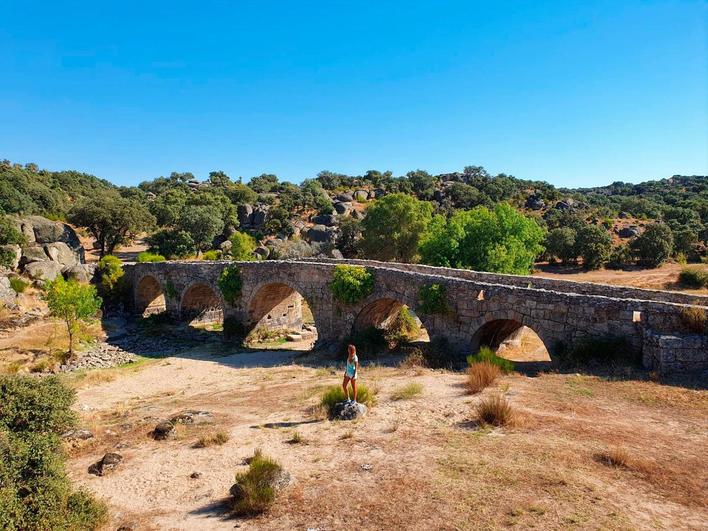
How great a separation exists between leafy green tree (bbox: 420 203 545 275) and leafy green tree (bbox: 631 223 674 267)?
2323 centimetres

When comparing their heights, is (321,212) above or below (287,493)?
above

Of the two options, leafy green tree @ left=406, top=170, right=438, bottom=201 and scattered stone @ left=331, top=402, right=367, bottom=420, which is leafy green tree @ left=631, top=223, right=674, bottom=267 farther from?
scattered stone @ left=331, top=402, right=367, bottom=420

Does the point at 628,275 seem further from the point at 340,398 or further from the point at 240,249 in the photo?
the point at 340,398

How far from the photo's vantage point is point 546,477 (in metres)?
6.40

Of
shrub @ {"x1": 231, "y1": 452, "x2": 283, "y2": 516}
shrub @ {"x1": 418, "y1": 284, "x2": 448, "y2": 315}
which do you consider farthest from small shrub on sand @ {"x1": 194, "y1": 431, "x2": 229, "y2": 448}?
shrub @ {"x1": 418, "y1": 284, "x2": 448, "y2": 315}

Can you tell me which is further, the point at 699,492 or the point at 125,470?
the point at 125,470

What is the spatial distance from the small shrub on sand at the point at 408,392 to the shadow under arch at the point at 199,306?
22864 mm

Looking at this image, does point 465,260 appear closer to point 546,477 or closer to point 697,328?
point 697,328

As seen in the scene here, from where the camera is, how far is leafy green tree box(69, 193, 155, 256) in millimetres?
45469

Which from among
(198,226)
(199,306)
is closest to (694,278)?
(199,306)

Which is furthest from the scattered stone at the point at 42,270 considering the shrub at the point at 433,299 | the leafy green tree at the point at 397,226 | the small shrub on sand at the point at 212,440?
the small shrub on sand at the point at 212,440

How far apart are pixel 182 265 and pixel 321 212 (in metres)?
36.8

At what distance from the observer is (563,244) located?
47031mm

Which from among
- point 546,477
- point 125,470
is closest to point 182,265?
point 125,470
